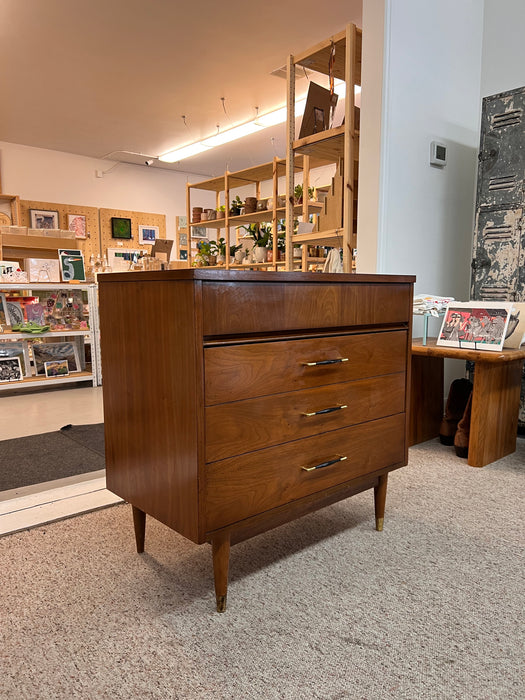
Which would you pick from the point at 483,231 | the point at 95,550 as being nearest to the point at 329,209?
the point at 483,231

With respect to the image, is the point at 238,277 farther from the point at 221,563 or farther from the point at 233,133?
the point at 233,133

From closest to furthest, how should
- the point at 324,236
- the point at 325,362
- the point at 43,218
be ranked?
the point at 325,362 → the point at 324,236 → the point at 43,218

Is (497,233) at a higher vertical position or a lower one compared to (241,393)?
higher

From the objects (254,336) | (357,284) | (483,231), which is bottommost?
(254,336)

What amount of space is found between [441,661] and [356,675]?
20 centimetres

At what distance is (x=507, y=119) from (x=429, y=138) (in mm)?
408

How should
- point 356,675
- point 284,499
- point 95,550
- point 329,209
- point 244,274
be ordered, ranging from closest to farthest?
point 356,675 → point 244,274 → point 284,499 → point 95,550 → point 329,209

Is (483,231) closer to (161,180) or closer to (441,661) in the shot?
(441,661)

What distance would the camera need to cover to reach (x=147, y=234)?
29.7 ft

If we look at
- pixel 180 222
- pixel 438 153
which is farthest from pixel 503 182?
pixel 180 222

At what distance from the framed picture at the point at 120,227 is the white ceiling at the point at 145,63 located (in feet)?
4.91

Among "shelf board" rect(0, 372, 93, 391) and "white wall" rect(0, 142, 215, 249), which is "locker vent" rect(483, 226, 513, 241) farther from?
"white wall" rect(0, 142, 215, 249)

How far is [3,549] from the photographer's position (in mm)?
1563

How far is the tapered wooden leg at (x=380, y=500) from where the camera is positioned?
5.38ft
